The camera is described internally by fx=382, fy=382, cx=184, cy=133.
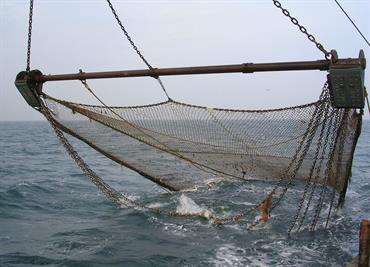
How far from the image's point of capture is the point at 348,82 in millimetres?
4785

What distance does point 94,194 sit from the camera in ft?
46.6

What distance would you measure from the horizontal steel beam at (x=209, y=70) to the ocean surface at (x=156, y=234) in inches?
136

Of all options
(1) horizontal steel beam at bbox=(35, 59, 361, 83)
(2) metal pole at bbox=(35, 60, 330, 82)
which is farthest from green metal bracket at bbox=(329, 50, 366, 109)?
(2) metal pole at bbox=(35, 60, 330, 82)

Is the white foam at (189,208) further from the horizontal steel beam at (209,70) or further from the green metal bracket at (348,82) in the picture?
the green metal bracket at (348,82)

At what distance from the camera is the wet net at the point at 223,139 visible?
6844 millimetres

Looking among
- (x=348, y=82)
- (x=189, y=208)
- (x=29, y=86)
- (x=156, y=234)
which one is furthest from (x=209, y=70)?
(x=189, y=208)

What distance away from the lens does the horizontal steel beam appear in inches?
198

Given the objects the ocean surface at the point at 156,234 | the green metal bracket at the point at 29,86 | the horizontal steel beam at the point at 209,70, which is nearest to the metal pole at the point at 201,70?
the horizontal steel beam at the point at 209,70

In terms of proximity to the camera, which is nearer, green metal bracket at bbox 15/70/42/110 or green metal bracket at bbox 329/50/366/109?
green metal bracket at bbox 329/50/366/109

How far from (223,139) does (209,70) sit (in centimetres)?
371

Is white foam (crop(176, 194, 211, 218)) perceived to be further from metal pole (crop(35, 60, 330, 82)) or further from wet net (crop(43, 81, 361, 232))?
metal pole (crop(35, 60, 330, 82))

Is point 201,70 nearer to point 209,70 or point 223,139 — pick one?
point 209,70

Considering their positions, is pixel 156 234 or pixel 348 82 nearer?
pixel 348 82

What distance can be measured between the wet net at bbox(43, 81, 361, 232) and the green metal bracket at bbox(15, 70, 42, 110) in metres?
0.24
